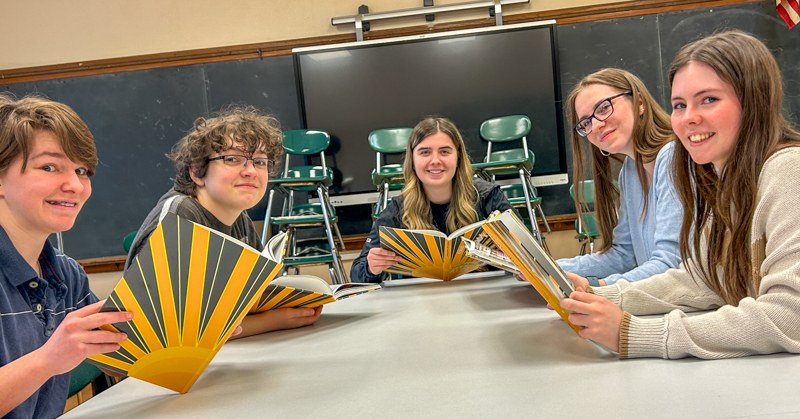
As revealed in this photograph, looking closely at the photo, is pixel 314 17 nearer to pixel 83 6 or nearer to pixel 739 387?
pixel 83 6

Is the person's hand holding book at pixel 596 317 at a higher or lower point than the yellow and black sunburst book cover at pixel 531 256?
lower

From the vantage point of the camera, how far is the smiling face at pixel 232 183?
133cm

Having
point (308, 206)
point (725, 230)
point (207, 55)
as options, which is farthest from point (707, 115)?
point (207, 55)

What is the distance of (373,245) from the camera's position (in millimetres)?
1863

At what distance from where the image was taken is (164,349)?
0.59m

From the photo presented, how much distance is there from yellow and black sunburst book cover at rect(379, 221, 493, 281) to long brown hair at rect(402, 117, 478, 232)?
1.14 feet

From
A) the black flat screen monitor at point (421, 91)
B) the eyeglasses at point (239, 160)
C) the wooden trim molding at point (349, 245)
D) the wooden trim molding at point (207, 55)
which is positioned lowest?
the wooden trim molding at point (349, 245)

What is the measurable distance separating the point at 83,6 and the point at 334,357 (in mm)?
4864

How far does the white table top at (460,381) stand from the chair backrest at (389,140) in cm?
308

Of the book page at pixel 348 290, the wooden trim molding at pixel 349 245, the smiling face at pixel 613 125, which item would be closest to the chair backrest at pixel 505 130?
the wooden trim molding at pixel 349 245

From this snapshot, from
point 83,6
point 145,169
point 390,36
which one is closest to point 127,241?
point 145,169

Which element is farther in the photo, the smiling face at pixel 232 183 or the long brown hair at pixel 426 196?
the long brown hair at pixel 426 196

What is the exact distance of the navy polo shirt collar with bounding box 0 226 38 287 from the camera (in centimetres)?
79

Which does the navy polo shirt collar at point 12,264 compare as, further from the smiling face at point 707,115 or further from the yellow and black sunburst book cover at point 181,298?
the smiling face at point 707,115
